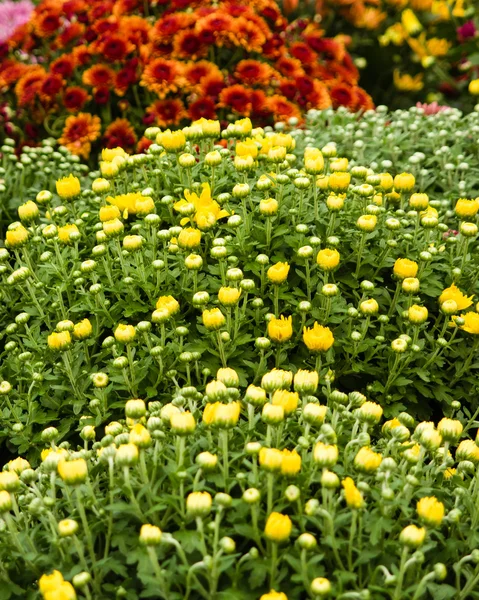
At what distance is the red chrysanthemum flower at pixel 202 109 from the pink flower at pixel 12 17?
166 cm

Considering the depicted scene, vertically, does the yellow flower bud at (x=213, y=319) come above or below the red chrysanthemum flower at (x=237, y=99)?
above

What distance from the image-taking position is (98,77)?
4055 millimetres

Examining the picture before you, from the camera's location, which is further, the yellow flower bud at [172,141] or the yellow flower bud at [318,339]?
the yellow flower bud at [172,141]

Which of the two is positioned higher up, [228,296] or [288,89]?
[228,296]

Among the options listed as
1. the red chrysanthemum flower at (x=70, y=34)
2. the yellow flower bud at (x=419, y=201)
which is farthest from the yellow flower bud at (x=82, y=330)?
the red chrysanthemum flower at (x=70, y=34)

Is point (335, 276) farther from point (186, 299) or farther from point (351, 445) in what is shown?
point (351, 445)

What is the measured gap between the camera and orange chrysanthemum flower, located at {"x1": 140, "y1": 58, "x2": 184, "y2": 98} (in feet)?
12.7

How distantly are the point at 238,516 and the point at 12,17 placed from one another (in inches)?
183

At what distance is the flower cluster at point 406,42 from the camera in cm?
530

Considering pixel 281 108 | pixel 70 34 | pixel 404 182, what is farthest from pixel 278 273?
pixel 70 34

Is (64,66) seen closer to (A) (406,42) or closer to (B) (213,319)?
(B) (213,319)

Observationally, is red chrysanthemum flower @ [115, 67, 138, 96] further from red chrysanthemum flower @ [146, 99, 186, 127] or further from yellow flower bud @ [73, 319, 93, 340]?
yellow flower bud @ [73, 319, 93, 340]

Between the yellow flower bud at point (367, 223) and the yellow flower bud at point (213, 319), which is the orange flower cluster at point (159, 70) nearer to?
the yellow flower bud at point (367, 223)

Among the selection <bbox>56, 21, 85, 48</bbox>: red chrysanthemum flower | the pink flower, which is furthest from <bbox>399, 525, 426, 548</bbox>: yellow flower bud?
the pink flower
